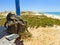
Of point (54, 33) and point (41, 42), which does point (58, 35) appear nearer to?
point (54, 33)

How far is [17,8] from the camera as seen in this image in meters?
11.5

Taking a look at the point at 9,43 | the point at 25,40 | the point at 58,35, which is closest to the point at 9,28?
the point at 25,40

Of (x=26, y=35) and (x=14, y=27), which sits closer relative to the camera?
(x=14, y=27)

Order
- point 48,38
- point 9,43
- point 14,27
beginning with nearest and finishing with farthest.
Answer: point 9,43
point 14,27
point 48,38

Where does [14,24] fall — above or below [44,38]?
above

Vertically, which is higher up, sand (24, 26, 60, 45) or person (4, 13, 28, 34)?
person (4, 13, 28, 34)

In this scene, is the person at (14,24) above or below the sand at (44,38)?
above

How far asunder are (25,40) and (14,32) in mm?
796

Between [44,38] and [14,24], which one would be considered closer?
[14,24]

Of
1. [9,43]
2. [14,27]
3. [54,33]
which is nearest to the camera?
[9,43]

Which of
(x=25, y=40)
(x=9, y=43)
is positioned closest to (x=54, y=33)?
(x=25, y=40)

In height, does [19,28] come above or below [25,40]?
above

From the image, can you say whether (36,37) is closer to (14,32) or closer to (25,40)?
(25,40)

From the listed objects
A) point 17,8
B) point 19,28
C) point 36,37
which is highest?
point 17,8
